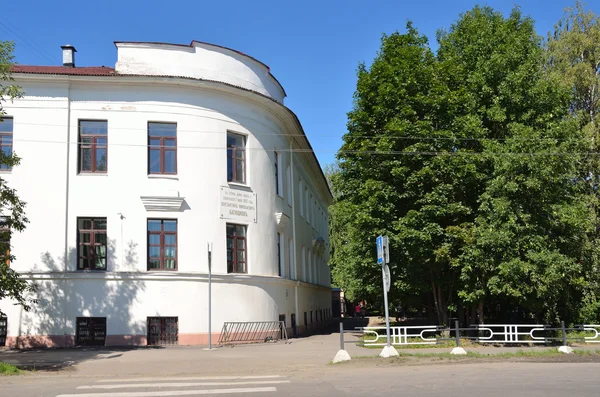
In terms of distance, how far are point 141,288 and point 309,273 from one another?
17.5 metres

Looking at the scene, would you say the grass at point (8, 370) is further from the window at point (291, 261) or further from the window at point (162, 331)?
the window at point (291, 261)

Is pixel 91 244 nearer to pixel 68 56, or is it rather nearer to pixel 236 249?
pixel 236 249

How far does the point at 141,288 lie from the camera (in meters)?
21.2

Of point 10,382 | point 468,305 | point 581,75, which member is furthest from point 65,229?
point 581,75

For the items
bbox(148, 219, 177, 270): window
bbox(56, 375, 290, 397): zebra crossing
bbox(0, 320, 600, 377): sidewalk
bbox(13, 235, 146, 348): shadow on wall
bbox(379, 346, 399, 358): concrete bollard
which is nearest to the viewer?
bbox(56, 375, 290, 397): zebra crossing

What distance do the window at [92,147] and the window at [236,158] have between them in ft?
15.7

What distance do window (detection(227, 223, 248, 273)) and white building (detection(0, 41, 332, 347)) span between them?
2.3 inches

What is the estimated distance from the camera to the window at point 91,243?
2130cm

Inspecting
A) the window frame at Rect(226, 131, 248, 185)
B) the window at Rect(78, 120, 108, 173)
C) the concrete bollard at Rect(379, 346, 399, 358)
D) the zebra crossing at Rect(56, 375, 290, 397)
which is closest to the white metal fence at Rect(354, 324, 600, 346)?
the concrete bollard at Rect(379, 346, 399, 358)

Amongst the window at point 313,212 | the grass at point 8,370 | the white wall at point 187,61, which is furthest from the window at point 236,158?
the window at point 313,212

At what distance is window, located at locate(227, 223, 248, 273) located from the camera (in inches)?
909

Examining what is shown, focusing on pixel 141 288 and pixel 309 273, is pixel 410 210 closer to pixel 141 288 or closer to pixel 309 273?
pixel 141 288

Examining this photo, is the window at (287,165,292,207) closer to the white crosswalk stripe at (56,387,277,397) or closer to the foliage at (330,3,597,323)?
the foliage at (330,3,597,323)

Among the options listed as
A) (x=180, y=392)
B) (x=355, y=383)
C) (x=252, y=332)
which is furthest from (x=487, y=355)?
(x=252, y=332)
